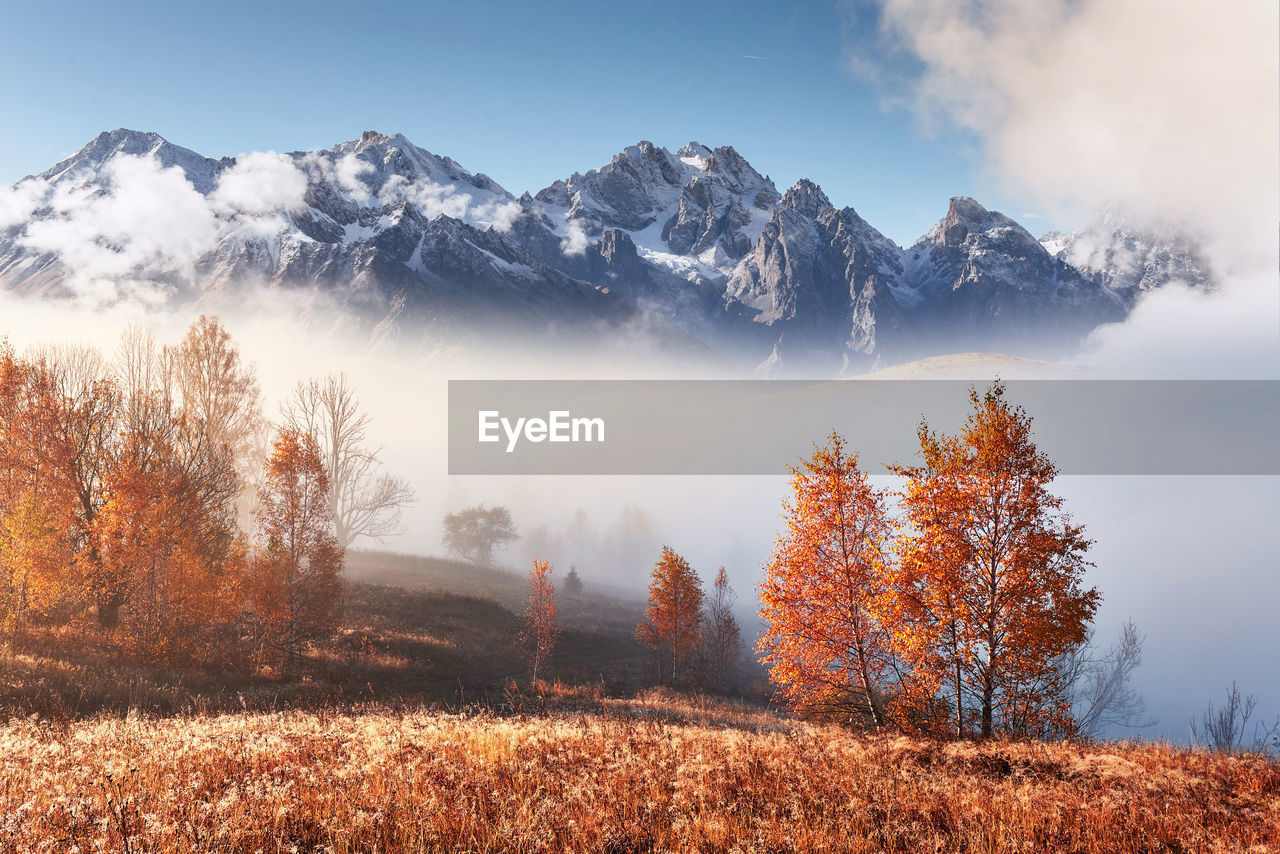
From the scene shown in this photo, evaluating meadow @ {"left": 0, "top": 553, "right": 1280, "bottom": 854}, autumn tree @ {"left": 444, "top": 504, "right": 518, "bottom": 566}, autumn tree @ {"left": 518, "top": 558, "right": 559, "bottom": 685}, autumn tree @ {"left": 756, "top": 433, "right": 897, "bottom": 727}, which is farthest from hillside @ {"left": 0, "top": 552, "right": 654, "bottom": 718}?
autumn tree @ {"left": 444, "top": 504, "right": 518, "bottom": 566}

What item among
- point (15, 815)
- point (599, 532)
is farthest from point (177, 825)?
point (599, 532)

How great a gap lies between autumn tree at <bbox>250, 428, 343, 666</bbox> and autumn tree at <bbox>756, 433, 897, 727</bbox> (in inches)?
901

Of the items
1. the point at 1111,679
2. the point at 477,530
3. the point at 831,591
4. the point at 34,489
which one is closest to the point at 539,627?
the point at 831,591

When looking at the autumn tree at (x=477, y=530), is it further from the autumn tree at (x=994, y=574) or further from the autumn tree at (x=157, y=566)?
the autumn tree at (x=994, y=574)

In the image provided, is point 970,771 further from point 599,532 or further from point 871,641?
point 599,532

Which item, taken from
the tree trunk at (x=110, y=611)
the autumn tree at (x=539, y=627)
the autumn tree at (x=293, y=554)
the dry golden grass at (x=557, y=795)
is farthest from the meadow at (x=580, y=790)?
the autumn tree at (x=539, y=627)

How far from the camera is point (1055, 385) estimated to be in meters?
156

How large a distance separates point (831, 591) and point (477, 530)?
298 feet

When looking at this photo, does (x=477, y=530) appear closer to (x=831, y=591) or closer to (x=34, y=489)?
(x=34, y=489)

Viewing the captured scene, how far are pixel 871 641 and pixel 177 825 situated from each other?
2099 cm

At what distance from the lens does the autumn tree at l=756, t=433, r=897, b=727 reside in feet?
68.8

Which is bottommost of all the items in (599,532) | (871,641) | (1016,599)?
(599,532)

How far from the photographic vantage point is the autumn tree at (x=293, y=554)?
27.7 metres

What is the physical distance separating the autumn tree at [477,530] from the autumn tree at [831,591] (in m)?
87.8
